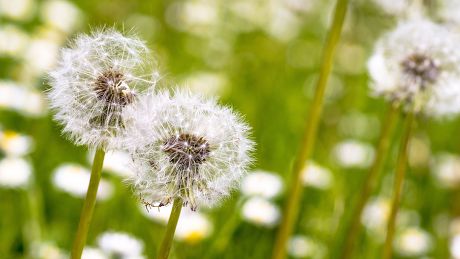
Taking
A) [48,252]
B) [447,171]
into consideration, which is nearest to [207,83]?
[447,171]

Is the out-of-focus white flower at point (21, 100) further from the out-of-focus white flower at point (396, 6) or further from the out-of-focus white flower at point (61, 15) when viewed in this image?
the out-of-focus white flower at point (396, 6)

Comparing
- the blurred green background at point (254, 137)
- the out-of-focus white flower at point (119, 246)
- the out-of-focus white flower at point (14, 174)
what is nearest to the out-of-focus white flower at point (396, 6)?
the blurred green background at point (254, 137)

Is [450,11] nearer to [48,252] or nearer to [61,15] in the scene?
[48,252]

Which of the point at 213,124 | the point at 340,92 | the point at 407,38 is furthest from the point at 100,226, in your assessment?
the point at 340,92

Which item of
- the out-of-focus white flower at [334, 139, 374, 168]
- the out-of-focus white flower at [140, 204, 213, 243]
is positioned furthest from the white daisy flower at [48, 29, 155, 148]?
the out-of-focus white flower at [334, 139, 374, 168]

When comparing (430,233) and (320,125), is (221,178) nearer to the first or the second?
(430,233)

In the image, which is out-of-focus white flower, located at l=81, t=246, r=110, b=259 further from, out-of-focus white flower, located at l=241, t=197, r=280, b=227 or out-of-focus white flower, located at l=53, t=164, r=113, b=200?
out-of-focus white flower, located at l=241, t=197, r=280, b=227
